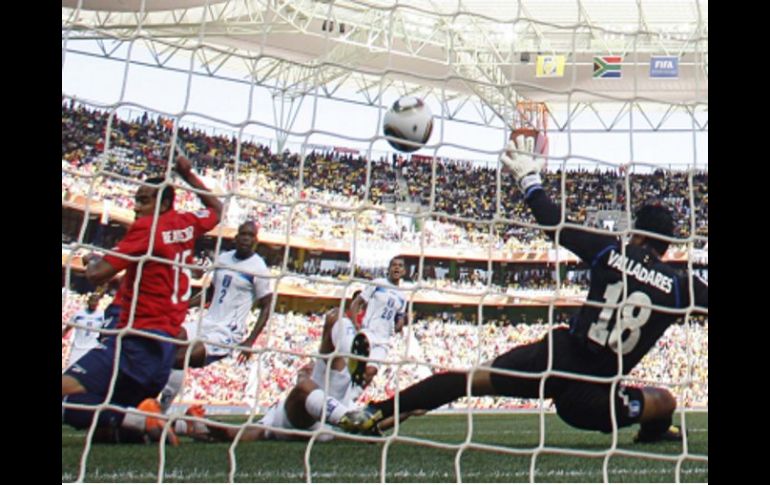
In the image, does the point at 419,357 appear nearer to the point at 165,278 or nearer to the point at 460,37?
the point at 460,37

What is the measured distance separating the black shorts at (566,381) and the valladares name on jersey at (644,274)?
0.47 metres

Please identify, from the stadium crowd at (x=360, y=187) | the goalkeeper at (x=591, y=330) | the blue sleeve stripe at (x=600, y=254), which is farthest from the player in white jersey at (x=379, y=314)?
the stadium crowd at (x=360, y=187)

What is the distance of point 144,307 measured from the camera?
406 cm

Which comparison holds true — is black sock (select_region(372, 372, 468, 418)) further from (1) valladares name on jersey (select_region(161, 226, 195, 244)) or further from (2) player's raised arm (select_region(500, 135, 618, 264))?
(1) valladares name on jersey (select_region(161, 226, 195, 244))

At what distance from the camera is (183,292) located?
13.9 feet

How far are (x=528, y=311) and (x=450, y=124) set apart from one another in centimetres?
446

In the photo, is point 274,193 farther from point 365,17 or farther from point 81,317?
point 81,317

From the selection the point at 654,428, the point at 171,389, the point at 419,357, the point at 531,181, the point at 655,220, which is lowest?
the point at 419,357

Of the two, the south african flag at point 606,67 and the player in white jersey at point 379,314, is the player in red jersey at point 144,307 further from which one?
the south african flag at point 606,67

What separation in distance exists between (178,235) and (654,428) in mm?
3088

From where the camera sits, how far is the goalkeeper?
3912 millimetres

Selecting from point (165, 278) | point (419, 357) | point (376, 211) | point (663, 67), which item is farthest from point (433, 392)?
point (663, 67)

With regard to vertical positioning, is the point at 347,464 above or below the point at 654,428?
below
